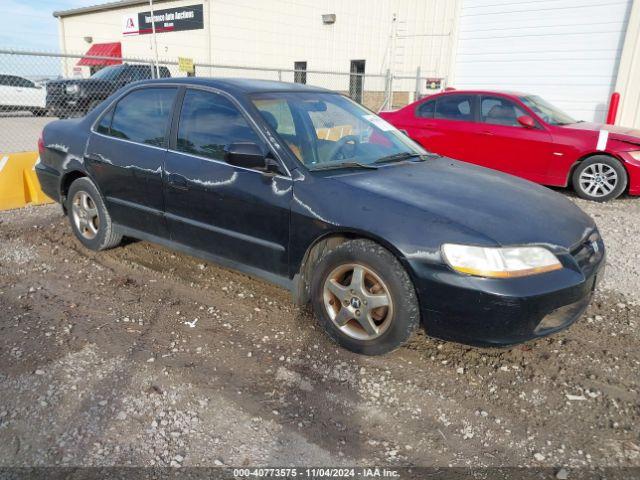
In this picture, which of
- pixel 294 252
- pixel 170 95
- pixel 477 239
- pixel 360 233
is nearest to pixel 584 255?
pixel 477 239

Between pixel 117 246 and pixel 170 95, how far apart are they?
1.75m

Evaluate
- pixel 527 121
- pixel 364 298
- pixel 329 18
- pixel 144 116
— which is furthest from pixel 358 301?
pixel 329 18

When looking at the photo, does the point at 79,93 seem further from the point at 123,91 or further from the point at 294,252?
the point at 294,252

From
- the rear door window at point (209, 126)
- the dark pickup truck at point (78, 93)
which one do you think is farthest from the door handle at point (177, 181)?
the dark pickup truck at point (78, 93)

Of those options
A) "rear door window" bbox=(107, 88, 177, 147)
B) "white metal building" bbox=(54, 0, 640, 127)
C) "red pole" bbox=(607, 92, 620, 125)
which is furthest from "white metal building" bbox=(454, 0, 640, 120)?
"rear door window" bbox=(107, 88, 177, 147)

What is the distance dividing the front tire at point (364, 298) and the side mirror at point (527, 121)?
541 cm

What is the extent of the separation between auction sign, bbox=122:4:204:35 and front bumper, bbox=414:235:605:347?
72.8 ft

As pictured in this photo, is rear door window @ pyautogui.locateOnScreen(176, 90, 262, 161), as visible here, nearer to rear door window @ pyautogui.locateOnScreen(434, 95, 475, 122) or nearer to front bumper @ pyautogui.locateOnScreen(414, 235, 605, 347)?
front bumper @ pyautogui.locateOnScreen(414, 235, 605, 347)

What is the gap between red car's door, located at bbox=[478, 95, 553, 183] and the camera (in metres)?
7.20

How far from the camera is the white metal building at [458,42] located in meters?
11.5

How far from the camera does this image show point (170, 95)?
3.82 meters

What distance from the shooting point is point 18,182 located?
6.32m

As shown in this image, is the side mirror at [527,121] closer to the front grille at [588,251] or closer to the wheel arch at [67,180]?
the front grille at [588,251]

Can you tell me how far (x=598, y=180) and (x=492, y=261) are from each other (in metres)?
5.54
